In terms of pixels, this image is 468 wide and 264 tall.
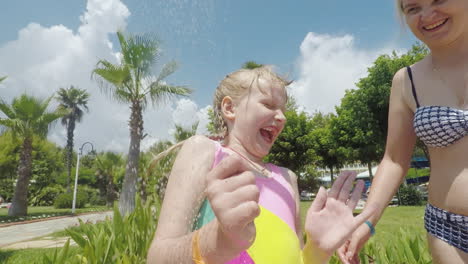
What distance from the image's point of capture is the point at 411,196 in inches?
717

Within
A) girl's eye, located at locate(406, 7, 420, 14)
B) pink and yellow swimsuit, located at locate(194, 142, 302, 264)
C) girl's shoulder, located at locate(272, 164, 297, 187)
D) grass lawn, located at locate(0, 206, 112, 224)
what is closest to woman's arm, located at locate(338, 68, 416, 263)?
girl's eye, located at locate(406, 7, 420, 14)

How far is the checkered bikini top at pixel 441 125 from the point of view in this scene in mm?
1148

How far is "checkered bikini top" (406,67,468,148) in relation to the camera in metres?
1.15

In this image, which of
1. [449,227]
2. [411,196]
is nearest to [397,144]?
[449,227]

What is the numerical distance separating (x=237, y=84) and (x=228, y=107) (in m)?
0.09

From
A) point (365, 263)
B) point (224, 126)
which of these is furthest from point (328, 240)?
point (365, 263)

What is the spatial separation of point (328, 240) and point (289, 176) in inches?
16.3

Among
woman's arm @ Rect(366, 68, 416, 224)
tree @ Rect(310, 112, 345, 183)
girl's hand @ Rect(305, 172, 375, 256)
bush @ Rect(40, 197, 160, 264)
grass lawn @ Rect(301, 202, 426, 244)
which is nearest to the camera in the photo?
girl's hand @ Rect(305, 172, 375, 256)

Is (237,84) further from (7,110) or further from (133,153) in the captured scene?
(7,110)

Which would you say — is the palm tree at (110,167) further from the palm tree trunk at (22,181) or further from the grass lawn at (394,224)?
the grass lawn at (394,224)

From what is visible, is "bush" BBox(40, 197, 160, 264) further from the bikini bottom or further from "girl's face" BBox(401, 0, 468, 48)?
"girl's face" BBox(401, 0, 468, 48)

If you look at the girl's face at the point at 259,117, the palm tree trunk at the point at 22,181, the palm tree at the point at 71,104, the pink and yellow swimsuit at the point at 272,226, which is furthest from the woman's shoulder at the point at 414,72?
the palm tree at the point at 71,104

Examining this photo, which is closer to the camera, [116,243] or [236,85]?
[236,85]

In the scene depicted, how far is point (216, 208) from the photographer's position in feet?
1.95
